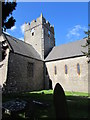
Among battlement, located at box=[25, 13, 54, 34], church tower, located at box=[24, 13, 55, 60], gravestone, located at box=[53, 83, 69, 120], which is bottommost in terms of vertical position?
gravestone, located at box=[53, 83, 69, 120]

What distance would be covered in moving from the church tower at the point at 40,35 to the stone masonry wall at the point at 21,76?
4.69 m

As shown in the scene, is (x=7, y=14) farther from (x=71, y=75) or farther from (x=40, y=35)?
(x=40, y=35)

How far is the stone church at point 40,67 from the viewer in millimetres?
17255

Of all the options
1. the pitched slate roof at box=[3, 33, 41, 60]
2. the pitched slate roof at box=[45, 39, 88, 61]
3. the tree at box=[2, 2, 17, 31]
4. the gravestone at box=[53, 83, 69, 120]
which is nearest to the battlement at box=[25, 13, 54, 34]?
the pitched slate roof at box=[45, 39, 88, 61]

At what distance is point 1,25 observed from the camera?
28.4 feet

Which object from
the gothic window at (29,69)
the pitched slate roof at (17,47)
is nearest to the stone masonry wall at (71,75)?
the gothic window at (29,69)

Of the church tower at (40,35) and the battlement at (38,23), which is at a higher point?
the battlement at (38,23)

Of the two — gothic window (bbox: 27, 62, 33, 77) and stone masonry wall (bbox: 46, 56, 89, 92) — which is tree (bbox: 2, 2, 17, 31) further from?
stone masonry wall (bbox: 46, 56, 89, 92)

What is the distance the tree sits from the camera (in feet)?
28.8

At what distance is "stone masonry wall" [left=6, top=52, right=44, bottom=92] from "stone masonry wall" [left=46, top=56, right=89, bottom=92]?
2.88 metres

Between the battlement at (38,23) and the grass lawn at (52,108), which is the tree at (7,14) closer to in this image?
the grass lawn at (52,108)

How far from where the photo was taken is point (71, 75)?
21.3 m

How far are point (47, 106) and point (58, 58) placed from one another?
1557 centimetres

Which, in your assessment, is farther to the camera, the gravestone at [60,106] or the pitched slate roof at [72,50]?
the pitched slate roof at [72,50]
